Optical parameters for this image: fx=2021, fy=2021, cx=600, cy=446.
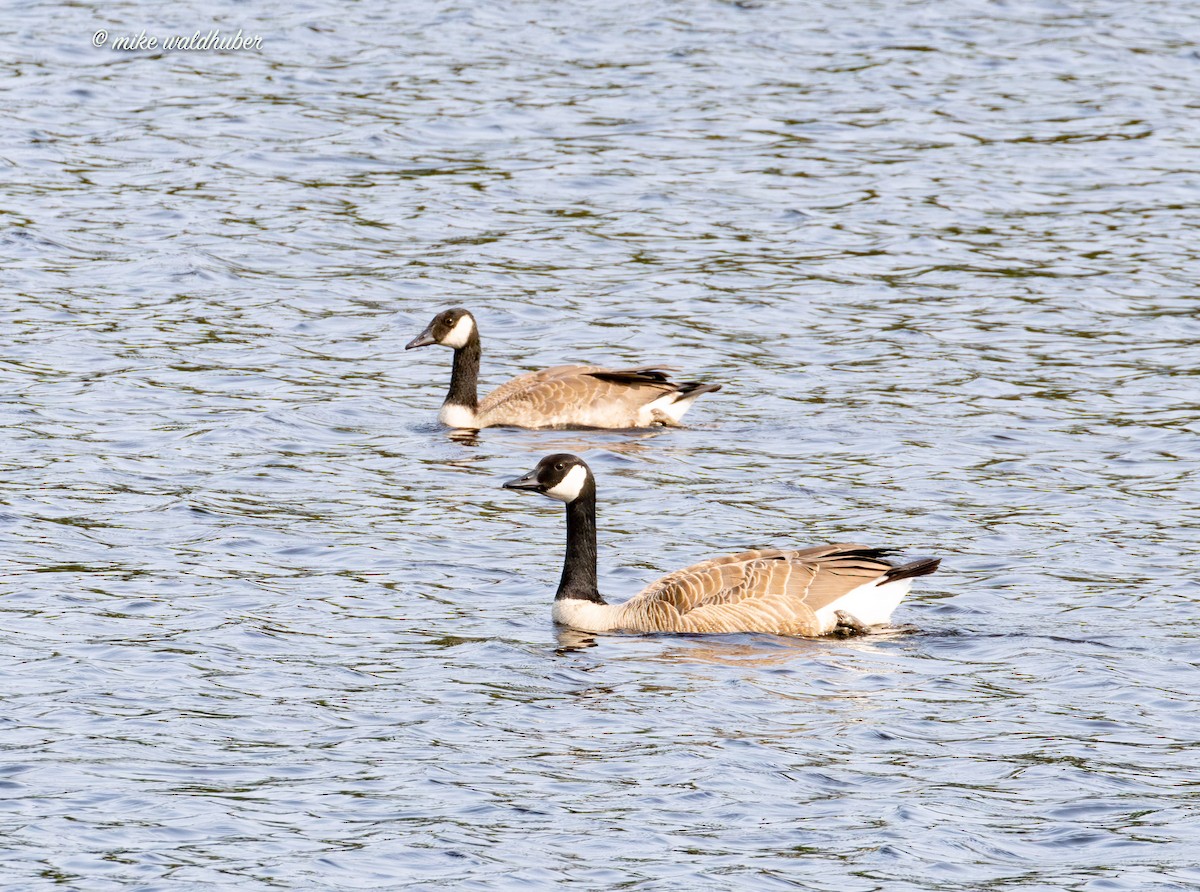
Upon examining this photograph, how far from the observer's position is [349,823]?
10.3 m

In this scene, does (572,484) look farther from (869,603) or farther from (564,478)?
(869,603)

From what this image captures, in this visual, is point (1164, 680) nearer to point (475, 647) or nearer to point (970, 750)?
point (970, 750)

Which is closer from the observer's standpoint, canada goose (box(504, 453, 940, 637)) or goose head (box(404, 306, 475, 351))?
canada goose (box(504, 453, 940, 637))

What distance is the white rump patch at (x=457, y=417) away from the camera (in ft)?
65.1

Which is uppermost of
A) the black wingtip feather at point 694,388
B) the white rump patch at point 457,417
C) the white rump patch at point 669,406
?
the black wingtip feather at point 694,388

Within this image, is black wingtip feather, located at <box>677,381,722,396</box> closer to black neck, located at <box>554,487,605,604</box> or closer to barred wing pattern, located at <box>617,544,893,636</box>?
black neck, located at <box>554,487,605,604</box>

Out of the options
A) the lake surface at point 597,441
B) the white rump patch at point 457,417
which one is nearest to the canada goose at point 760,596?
the lake surface at point 597,441

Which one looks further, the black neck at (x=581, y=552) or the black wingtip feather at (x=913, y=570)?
the black neck at (x=581, y=552)

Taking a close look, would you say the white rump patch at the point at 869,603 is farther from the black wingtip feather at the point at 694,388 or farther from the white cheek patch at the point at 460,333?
the white cheek patch at the point at 460,333

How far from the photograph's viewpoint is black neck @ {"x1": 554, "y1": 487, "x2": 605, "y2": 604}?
14.3 metres

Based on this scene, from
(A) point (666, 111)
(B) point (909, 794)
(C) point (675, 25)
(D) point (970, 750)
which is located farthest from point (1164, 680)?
(C) point (675, 25)

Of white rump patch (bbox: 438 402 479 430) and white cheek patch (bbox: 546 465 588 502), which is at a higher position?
white cheek patch (bbox: 546 465 588 502)

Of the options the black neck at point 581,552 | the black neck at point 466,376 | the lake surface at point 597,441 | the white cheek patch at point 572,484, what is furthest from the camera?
the black neck at point 466,376

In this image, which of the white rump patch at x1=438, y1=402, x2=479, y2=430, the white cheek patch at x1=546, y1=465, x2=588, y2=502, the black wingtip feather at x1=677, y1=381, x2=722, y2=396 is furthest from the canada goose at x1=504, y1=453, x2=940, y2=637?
the white rump patch at x1=438, y1=402, x2=479, y2=430
